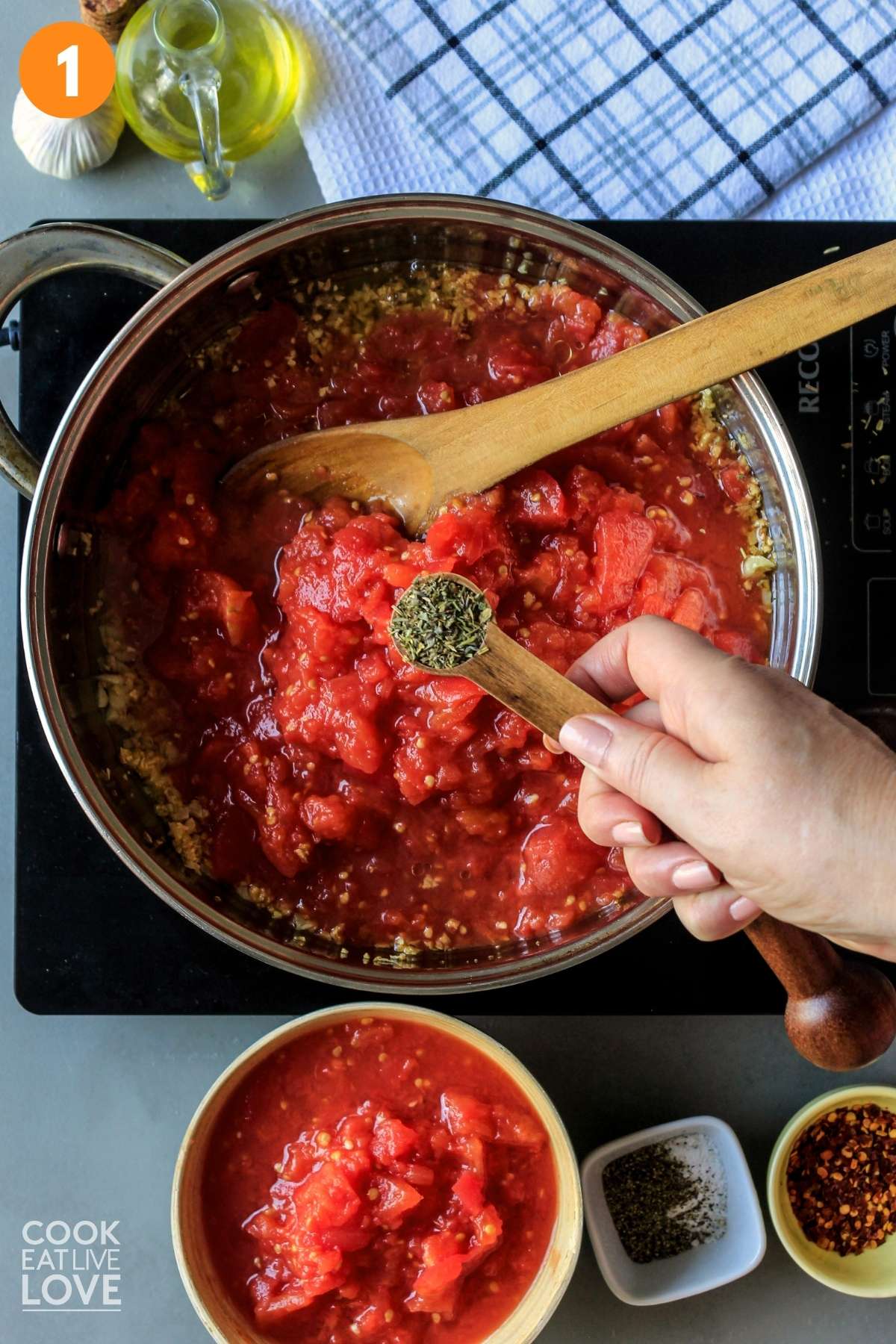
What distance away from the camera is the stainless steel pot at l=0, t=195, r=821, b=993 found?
1.81 metres

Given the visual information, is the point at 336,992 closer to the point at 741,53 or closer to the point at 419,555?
the point at 419,555

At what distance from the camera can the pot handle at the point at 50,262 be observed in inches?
72.2

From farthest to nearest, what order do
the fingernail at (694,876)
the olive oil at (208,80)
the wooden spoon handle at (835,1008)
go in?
the olive oil at (208,80)
the wooden spoon handle at (835,1008)
the fingernail at (694,876)

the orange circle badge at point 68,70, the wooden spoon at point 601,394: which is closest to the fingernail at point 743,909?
the wooden spoon at point 601,394

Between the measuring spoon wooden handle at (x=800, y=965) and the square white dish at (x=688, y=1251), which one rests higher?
the measuring spoon wooden handle at (x=800, y=965)

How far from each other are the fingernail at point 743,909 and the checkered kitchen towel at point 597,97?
52.4 inches

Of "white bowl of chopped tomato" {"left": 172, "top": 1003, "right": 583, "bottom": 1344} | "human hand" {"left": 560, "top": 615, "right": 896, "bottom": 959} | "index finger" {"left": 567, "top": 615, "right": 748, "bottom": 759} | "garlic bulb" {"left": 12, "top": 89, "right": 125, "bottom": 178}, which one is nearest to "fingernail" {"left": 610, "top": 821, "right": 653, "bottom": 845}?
"human hand" {"left": 560, "top": 615, "right": 896, "bottom": 959}

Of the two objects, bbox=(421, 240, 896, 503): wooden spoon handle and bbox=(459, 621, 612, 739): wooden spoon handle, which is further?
bbox=(421, 240, 896, 503): wooden spoon handle

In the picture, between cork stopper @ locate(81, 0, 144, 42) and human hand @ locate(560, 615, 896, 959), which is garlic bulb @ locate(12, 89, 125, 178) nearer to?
cork stopper @ locate(81, 0, 144, 42)

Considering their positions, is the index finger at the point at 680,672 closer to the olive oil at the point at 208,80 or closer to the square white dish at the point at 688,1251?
the square white dish at the point at 688,1251

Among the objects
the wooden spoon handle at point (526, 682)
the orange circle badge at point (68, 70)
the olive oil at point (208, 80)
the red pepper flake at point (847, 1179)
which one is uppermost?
the orange circle badge at point (68, 70)

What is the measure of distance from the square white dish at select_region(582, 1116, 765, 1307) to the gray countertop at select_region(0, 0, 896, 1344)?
111mm

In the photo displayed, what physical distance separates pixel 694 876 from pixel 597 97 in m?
1.51

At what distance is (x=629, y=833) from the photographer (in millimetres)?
1531
